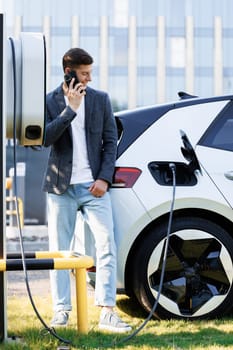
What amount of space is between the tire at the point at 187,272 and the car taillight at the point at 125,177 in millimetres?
374

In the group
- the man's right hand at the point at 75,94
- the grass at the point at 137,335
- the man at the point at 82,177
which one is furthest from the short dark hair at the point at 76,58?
the grass at the point at 137,335

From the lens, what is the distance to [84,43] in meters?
45.6

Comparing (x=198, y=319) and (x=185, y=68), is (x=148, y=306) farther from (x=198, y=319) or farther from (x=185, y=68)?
(x=185, y=68)

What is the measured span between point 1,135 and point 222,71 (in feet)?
138

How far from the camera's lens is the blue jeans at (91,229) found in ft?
14.3

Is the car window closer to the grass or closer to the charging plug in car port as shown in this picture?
the charging plug in car port

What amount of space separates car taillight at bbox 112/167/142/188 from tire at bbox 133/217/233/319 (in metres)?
0.37

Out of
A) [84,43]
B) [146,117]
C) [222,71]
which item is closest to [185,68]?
[222,71]

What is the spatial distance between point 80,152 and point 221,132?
1.04 m

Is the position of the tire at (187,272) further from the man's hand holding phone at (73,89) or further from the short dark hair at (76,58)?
the short dark hair at (76,58)

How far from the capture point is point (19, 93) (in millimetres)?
3852

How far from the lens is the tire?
4543mm

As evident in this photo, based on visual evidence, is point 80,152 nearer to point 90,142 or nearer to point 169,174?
point 90,142

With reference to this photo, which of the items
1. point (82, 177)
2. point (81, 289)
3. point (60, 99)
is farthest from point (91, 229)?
point (60, 99)
